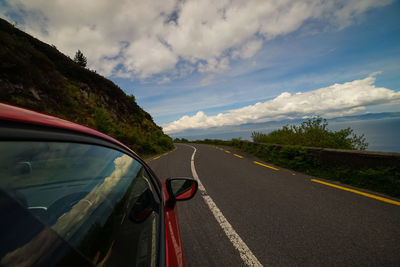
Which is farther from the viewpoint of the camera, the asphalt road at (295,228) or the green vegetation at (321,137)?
the green vegetation at (321,137)

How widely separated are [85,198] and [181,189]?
0.93m

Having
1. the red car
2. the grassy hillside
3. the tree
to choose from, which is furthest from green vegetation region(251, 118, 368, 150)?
the tree

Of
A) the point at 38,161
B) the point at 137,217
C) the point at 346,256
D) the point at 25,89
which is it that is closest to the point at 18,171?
the point at 38,161

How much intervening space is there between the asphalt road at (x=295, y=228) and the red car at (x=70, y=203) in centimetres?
128

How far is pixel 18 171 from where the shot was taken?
0.54 metres

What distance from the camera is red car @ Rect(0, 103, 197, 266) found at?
1.52 ft

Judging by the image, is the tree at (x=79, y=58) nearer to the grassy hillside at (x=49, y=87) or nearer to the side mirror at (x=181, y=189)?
the grassy hillside at (x=49, y=87)

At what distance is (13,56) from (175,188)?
17891mm

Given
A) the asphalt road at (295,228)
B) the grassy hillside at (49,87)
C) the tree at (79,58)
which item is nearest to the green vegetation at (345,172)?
the asphalt road at (295,228)

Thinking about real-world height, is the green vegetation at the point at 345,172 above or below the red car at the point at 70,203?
below

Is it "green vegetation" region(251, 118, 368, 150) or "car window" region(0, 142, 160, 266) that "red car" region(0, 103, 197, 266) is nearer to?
"car window" region(0, 142, 160, 266)

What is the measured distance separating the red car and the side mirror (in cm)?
22

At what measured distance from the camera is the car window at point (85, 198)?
59 centimetres

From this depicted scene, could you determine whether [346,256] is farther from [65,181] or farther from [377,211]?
[65,181]
